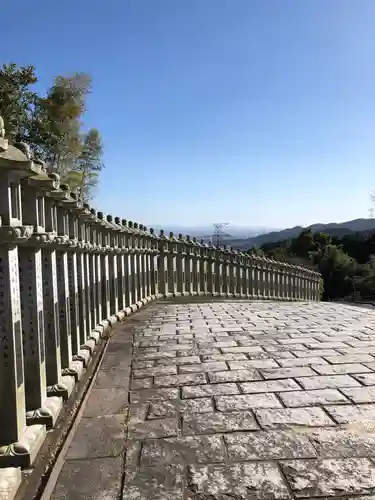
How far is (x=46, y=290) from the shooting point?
3342mm

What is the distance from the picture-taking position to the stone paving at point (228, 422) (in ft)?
7.66

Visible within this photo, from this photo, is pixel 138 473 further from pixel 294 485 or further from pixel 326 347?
pixel 326 347

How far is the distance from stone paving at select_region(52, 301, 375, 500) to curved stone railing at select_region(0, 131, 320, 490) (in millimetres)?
320

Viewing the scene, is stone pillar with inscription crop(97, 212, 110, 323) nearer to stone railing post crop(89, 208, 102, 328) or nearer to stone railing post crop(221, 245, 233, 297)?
stone railing post crop(89, 208, 102, 328)

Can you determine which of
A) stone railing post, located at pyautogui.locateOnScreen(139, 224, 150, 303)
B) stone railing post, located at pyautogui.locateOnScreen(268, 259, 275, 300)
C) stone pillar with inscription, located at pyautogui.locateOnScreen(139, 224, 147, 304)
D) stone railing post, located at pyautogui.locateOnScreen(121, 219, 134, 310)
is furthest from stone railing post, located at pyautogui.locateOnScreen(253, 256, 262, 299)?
stone railing post, located at pyautogui.locateOnScreen(121, 219, 134, 310)

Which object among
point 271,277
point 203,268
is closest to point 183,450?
point 203,268

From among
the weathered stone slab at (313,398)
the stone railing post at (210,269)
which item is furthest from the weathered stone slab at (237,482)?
the stone railing post at (210,269)

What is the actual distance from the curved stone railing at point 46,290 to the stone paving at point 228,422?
12.6 inches

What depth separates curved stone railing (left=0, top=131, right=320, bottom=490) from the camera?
2.51m

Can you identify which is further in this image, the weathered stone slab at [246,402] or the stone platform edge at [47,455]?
the weathered stone slab at [246,402]

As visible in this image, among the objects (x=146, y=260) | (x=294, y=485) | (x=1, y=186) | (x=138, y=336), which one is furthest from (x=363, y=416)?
(x=146, y=260)

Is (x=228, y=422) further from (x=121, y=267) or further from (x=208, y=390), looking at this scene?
(x=121, y=267)

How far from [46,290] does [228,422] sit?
1.61m

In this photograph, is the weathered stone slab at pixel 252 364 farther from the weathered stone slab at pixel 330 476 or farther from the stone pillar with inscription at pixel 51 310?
the weathered stone slab at pixel 330 476
